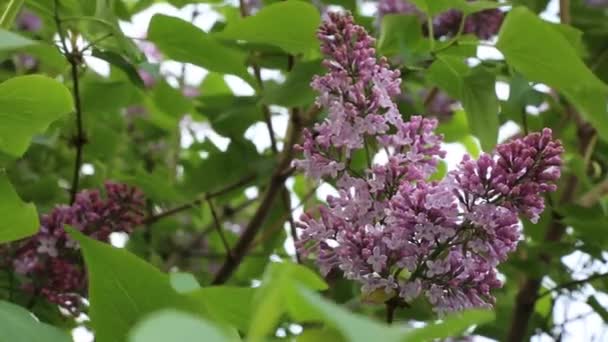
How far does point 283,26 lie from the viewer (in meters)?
0.72

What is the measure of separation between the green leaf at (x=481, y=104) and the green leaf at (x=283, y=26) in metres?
0.12

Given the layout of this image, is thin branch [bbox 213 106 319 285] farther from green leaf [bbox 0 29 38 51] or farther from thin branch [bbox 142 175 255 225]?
green leaf [bbox 0 29 38 51]

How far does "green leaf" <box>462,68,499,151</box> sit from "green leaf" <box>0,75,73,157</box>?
31cm

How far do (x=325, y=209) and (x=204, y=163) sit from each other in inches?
21.4

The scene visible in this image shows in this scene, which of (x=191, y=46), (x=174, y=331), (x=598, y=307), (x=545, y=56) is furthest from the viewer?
(x=598, y=307)

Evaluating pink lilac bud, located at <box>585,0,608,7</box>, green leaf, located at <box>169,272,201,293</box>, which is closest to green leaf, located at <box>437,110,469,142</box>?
pink lilac bud, located at <box>585,0,608,7</box>

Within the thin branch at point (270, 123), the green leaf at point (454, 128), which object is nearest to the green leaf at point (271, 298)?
the thin branch at point (270, 123)

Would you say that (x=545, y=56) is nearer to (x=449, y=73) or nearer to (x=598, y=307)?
(x=449, y=73)

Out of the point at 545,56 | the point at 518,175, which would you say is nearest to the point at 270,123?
the point at 545,56

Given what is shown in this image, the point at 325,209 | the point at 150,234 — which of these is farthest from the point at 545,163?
the point at 150,234

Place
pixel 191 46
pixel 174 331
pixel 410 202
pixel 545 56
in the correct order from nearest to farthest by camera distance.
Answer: pixel 174 331, pixel 410 202, pixel 545 56, pixel 191 46

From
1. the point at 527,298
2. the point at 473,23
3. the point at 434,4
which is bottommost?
the point at 527,298

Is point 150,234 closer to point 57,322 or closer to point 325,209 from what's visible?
point 57,322

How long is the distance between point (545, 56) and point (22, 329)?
40 cm
